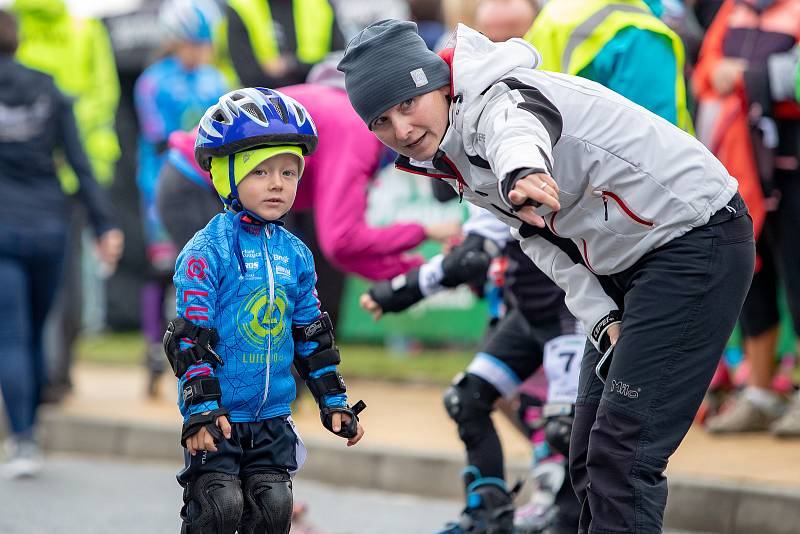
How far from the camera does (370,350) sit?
11672 mm

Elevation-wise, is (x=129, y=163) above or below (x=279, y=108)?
above

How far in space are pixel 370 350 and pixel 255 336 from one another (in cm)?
752

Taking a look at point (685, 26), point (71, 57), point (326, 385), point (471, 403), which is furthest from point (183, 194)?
point (71, 57)

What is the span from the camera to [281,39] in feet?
30.7

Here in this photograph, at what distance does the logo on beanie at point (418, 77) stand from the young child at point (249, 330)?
521 millimetres

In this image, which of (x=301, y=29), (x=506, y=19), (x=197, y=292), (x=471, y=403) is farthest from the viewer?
(x=301, y=29)

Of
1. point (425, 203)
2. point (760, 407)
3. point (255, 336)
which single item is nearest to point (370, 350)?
point (425, 203)

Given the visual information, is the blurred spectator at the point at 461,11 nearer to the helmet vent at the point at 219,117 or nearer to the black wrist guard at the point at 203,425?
the helmet vent at the point at 219,117

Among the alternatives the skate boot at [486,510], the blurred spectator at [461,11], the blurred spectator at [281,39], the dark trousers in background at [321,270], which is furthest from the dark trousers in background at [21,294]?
the skate boot at [486,510]

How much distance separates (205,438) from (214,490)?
0.22 meters

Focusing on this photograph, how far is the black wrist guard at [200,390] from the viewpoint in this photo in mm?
3973

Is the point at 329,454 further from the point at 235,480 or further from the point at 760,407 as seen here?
the point at 235,480

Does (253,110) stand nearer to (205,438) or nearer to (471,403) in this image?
(205,438)

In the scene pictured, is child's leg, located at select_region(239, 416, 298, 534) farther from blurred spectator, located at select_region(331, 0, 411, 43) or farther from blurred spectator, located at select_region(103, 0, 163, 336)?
blurred spectator, located at select_region(103, 0, 163, 336)
